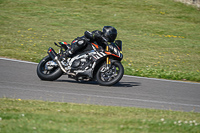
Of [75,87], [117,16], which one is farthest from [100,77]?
[117,16]

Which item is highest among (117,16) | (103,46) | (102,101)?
(117,16)

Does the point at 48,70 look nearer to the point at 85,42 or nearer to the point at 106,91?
the point at 85,42

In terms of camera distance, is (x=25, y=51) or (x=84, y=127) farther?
(x=25, y=51)

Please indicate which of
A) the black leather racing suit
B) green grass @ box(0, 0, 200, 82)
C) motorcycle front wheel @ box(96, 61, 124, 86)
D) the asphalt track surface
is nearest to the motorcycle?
motorcycle front wheel @ box(96, 61, 124, 86)

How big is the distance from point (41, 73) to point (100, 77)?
163cm

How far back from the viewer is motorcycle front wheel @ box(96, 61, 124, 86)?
340 inches

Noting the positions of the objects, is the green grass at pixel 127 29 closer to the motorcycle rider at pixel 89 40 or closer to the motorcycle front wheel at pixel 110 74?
the motorcycle front wheel at pixel 110 74

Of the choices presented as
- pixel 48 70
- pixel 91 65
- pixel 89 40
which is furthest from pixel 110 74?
pixel 48 70

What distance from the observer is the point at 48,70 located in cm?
912

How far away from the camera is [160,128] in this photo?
4.83 m

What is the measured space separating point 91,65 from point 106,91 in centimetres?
91

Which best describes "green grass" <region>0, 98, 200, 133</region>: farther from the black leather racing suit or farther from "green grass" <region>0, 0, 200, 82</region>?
"green grass" <region>0, 0, 200, 82</region>

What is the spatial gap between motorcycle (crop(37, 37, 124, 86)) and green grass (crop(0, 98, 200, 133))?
240 cm

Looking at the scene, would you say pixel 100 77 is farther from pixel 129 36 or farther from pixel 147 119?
pixel 129 36
